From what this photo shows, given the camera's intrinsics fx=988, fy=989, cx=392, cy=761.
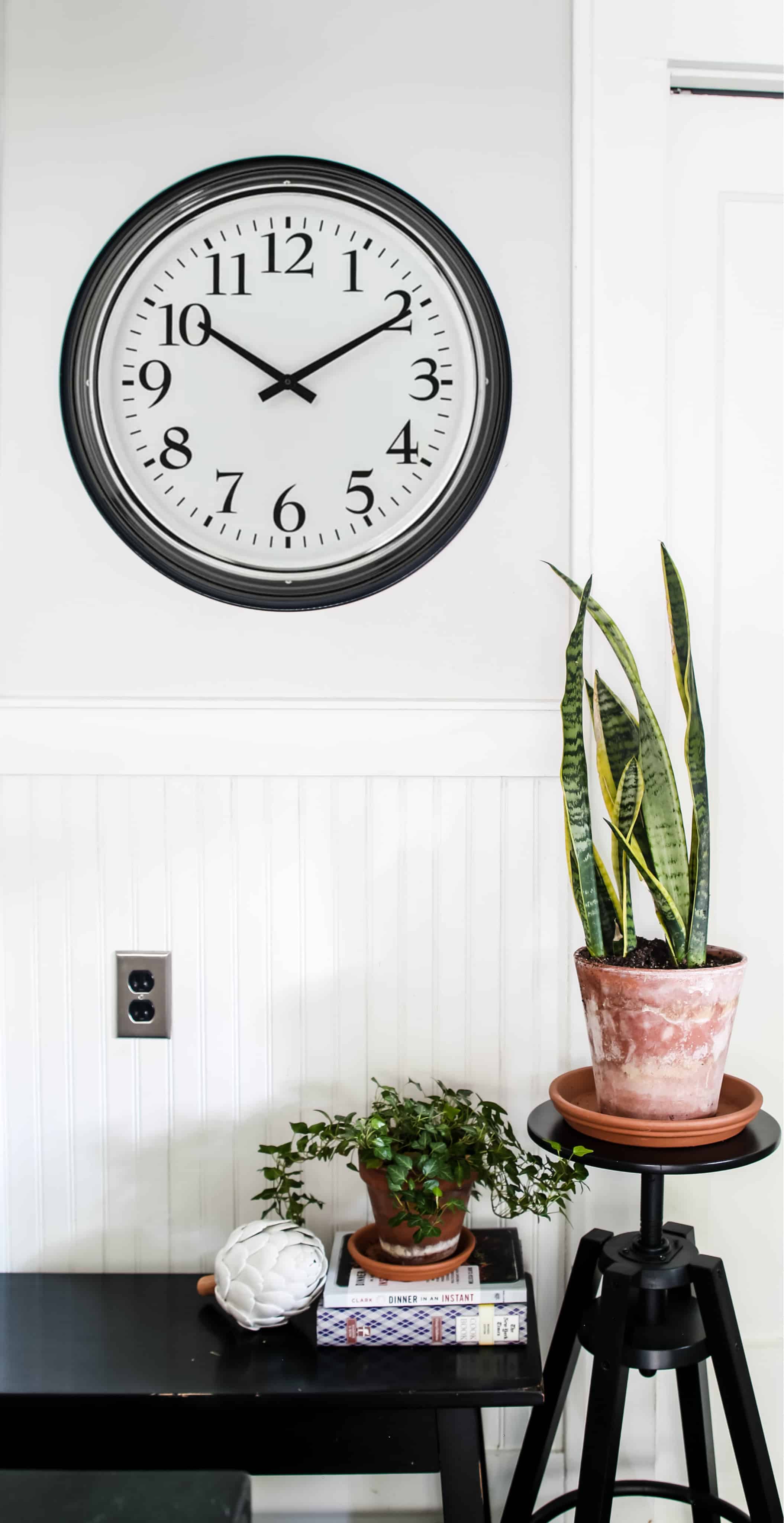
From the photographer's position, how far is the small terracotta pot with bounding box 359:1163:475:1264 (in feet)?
3.91

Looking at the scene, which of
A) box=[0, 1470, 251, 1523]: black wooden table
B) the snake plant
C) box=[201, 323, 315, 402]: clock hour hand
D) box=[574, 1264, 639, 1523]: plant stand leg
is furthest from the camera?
box=[201, 323, 315, 402]: clock hour hand

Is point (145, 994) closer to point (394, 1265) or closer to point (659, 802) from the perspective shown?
point (394, 1265)

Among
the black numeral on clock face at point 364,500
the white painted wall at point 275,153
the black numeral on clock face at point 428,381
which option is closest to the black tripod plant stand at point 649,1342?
the white painted wall at point 275,153

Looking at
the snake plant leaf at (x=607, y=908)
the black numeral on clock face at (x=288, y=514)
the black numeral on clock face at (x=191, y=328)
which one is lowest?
the snake plant leaf at (x=607, y=908)

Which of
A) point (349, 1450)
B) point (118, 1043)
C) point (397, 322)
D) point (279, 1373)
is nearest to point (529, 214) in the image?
point (397, 322)

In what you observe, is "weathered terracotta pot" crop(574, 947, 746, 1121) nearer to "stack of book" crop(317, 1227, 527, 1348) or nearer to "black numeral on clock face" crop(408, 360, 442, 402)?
A: "stack of book" crop(317, 1227, 527, 1348)

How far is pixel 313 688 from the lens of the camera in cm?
137

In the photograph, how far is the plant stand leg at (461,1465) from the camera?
3.56 ft

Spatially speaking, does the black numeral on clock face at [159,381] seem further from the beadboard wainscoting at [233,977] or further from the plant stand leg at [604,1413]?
the plant stand leg at [604,1413]

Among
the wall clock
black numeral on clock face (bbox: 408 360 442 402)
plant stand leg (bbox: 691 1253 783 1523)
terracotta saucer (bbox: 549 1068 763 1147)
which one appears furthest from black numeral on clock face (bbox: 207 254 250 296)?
plant stand leg (bbox: 691 1253 783 1523)

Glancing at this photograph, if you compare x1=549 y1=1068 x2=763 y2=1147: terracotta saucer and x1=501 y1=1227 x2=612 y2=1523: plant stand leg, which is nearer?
x1=549 y1=1068 x2=763 y2=1147: terracotta saucer

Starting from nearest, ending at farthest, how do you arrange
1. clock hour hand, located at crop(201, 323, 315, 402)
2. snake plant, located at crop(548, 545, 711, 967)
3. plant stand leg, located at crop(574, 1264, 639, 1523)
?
plant stand leg, located at crop(574, 1264, 639, 1523), snake plant, located at crop(548, 545, 711, 967), clock hour hand, located at crop(201, 323, 315, 402)

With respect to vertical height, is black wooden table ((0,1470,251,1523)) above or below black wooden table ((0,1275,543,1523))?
above

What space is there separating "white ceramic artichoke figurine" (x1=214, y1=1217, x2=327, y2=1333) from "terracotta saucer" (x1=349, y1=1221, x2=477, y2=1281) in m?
0.06
